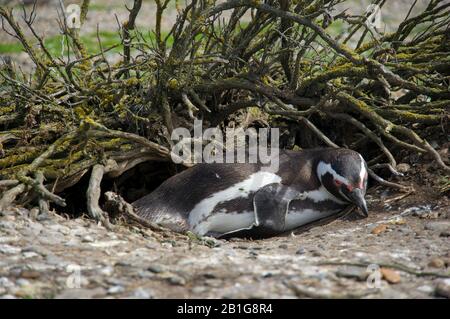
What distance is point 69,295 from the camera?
3.10 meters

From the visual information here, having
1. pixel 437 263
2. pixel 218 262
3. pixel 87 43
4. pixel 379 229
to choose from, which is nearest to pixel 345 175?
pixel 379 229

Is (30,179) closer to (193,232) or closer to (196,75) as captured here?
(193,232)

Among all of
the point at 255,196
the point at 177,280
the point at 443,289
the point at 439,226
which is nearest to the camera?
the point at 443,289

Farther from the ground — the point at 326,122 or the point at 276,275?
the point at 326,122

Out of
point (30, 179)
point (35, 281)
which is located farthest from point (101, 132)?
point (35, 281)

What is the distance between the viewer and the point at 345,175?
4945mm

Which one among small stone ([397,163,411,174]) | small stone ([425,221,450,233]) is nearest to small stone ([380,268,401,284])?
small stone ([425,221,450,233])

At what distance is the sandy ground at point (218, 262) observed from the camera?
3.13m

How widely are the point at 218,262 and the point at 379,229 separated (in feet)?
4.11

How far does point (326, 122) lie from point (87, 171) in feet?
6.16

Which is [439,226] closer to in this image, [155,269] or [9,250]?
[155,269]

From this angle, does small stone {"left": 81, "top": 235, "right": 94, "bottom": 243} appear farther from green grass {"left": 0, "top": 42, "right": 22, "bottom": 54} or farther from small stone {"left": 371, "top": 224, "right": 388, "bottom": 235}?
green grass {"left": 0, "top": 42, "right": 22, "bottom": 54}

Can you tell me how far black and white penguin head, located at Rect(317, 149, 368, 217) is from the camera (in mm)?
4853

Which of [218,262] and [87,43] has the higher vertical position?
[87,43]
